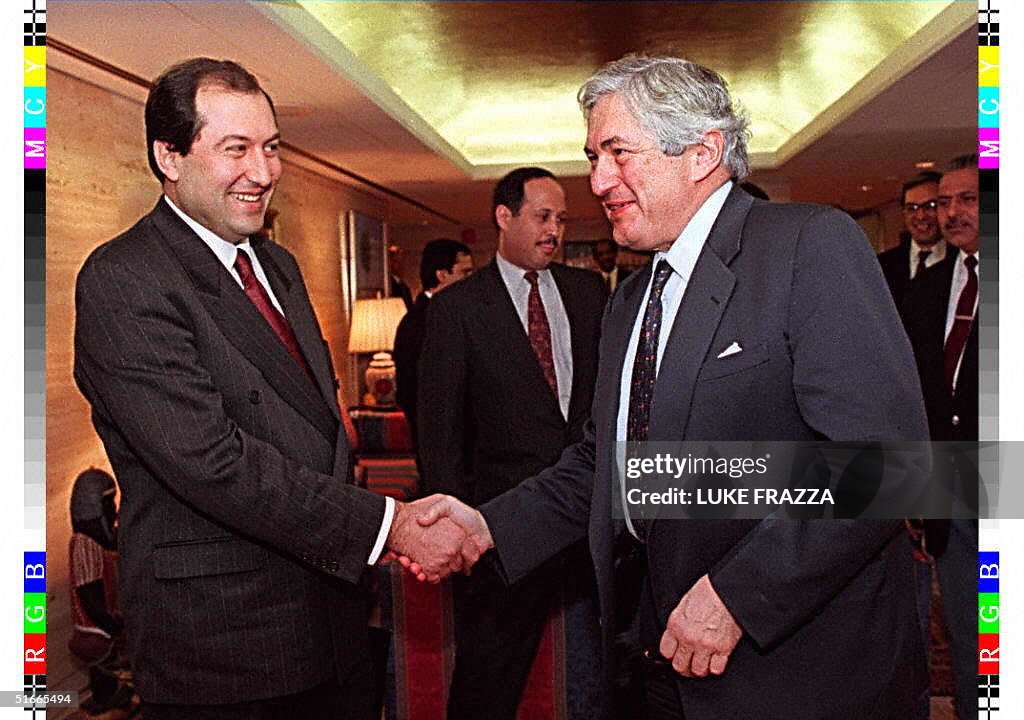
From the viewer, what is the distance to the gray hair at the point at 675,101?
177cm

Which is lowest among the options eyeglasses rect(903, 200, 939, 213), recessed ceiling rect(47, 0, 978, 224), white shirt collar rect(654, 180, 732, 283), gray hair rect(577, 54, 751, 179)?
white shirt collar rect(654, 180, 732, 283)

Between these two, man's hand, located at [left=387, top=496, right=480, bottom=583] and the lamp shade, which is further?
the lamp shade

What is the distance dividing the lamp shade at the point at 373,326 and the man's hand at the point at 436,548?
6011 mm

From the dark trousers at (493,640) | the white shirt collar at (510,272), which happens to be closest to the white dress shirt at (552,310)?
the white shirt collar at (510,272)

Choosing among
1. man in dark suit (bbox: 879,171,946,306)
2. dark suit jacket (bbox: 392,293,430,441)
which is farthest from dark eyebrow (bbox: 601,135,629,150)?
dark suit jacket (bbox: 392,293,430,441)

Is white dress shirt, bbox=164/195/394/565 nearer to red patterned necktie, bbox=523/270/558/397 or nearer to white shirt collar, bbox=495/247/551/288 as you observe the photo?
red patterned necktie, bbox=523/270/558/397

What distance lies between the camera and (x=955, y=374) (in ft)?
11.2

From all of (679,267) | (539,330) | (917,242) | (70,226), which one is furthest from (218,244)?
(917,242)

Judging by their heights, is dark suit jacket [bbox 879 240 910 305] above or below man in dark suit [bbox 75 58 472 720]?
above

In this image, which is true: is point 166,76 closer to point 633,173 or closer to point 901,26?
point 633,173

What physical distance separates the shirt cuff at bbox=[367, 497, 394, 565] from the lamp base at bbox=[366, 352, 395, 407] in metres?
6.33

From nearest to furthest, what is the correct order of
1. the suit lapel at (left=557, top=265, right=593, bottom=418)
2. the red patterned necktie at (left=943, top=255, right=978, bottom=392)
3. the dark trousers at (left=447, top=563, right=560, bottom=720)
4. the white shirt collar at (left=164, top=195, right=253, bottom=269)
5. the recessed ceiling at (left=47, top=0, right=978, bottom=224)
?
the white shirt collar at (left=164, top=195, right=253, bottom=269) → the dark trousers at (left=447, top=563, right=560, bottom=720) → the red patterned necktie at (left=943, top=255, right=978, bottom=392) → the suit lapel at (left=557, top=265, right=593, bottom=418) → the recessed ceiling at (left=47, top=0, right=978, bottom=224)

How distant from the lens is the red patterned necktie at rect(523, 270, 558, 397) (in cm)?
353

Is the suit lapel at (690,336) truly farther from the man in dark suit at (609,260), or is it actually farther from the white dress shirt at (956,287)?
the man in dark suit at (609,260)
